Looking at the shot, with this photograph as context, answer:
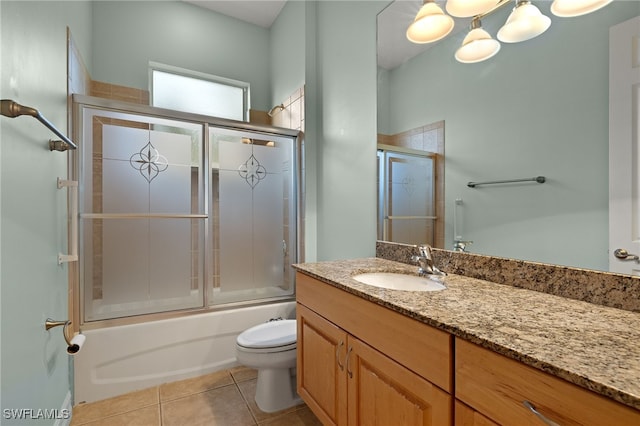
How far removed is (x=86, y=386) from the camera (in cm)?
178

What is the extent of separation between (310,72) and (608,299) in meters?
2.30

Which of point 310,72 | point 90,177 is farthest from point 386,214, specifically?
point 90,177

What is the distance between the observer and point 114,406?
175 centimetres

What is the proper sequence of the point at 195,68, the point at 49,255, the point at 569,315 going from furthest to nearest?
the point at 195,68, the point at 49,255, the point at 569,315

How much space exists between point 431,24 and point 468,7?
21 centimetres

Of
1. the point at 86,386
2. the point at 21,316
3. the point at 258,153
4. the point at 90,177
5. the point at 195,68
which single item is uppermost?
the point at 195,68

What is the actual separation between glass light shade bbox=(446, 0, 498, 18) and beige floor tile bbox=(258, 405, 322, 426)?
2167mm

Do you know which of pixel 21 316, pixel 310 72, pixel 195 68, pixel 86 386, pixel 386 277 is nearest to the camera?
pixel 21 316

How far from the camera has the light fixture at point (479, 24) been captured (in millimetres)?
1030

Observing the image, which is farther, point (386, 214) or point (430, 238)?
point (386, 214)

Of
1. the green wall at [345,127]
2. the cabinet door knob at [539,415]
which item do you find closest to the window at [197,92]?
the green wall at [345,127]

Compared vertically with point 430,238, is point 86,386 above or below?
below

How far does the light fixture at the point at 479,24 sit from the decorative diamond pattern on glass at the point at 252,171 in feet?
4.61

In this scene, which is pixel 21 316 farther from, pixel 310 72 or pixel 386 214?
pixel 310 72
